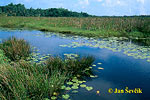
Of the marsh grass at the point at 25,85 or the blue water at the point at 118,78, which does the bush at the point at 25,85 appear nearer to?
the marsh grass at the point at 25,85

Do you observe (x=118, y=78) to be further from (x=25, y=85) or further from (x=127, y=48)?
(x=127, y=48)

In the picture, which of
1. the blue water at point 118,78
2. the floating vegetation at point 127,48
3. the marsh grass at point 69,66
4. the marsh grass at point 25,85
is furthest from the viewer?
the floating vegetation at point 127,48

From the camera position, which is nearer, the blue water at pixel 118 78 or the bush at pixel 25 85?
the bush at pixel 25 85

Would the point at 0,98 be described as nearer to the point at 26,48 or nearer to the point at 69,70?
the point at 69,70

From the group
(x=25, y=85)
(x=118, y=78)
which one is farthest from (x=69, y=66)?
(x=25, y=85)

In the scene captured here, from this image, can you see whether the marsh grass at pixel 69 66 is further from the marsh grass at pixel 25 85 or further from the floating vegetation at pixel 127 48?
the floating vegetation at pixel 127 48

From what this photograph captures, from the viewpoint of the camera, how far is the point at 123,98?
487 centimetres

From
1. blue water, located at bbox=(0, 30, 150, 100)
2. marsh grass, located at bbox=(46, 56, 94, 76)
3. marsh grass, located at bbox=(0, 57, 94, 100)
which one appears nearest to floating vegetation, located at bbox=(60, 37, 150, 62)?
blue water, located at bbox=(0, 30, 150, 100)

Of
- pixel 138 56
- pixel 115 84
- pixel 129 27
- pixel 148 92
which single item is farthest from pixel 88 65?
pixel 129 27

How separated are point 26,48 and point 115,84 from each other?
523cm

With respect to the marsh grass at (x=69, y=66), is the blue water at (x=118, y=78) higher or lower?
lower

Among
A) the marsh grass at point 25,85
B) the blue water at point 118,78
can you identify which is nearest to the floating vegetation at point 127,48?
the blue water at point 118,78

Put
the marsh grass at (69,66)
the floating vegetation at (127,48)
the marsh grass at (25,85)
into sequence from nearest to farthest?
1. the marsh grass at (25,85)
2. the marsh grass at (69,66)
3. the floating vegetation at (127,48)

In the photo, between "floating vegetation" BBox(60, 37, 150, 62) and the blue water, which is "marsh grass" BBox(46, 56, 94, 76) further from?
"floating vegetation" BBox(60, 37, 150, 62)
